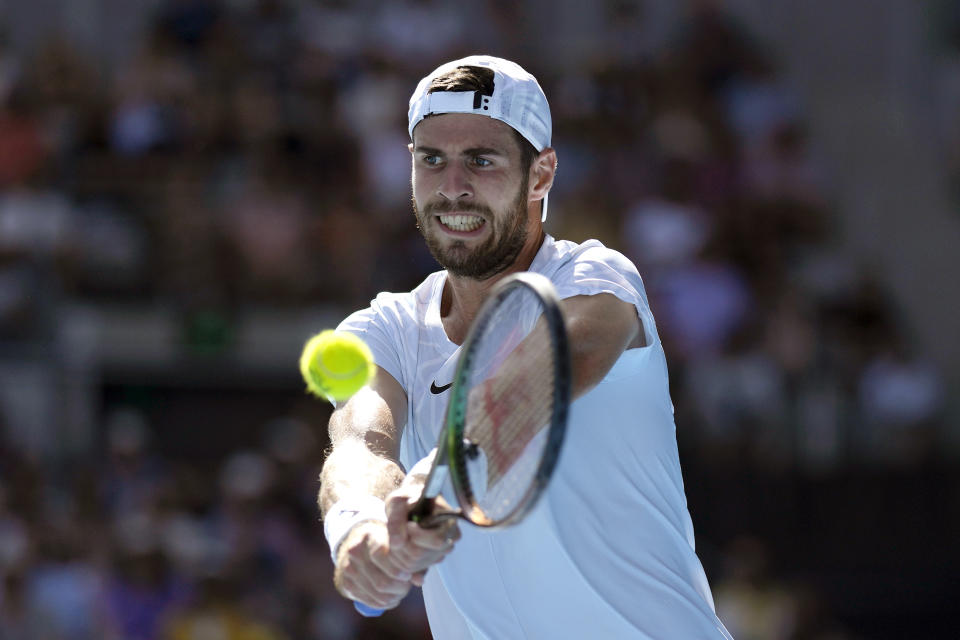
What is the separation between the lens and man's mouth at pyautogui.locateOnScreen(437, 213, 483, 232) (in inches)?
145

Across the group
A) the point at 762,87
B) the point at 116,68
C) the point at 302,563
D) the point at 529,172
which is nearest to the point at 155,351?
the point at 302,563

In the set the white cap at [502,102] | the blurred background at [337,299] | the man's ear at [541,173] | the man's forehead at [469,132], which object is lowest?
the blurred background at [337,299]

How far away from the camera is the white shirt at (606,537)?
3578 mm

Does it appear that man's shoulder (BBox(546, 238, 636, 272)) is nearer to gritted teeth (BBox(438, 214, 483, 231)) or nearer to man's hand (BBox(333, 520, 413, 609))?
gritted teeth (BBox(438, 214, 483, 231))

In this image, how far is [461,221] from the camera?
12.2ft

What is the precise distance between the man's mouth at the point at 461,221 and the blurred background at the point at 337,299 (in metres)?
5.12

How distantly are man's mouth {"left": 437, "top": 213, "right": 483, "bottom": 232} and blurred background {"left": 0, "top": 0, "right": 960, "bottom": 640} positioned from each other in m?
5.12

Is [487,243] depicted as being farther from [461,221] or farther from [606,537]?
[606,537]

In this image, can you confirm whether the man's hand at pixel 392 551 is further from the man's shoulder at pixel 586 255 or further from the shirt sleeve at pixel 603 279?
the man's shoulder at pixel 586 255

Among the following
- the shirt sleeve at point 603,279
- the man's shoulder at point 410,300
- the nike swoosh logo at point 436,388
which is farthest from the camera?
the man's shoulder at point 410,300

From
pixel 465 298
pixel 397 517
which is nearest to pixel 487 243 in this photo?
pixel 465 298

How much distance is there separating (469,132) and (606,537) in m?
1.02

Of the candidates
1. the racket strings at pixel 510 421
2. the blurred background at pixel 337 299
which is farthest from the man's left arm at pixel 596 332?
the blurred background at pixel 337 299

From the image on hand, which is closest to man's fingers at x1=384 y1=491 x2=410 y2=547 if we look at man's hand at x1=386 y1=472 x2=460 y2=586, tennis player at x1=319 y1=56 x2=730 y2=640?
man's hand at x1=386 y1=472 x2=460 y2=586
